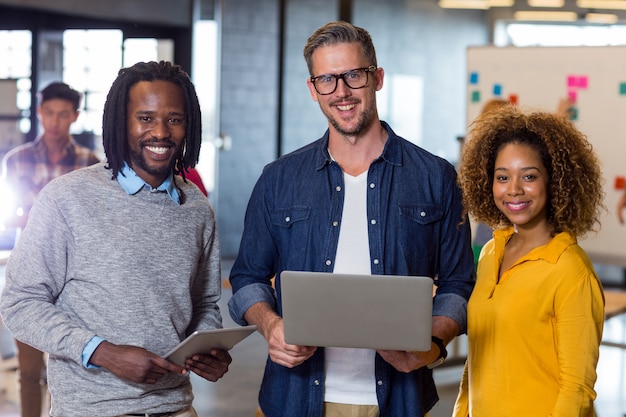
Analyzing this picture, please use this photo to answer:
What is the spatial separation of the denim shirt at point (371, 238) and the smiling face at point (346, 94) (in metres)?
0.10

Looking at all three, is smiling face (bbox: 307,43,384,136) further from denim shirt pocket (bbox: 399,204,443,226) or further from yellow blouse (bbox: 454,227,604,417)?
yellow blouse (bbox: 454,227,604,417)

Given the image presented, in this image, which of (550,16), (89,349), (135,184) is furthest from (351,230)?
(550,16)

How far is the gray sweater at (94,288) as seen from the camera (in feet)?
6.15

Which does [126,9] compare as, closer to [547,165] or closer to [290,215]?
[290,215]

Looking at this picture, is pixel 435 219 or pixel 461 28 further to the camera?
pixel 461 28

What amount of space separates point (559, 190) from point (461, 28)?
6.45 m

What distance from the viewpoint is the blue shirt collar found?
1.99 m

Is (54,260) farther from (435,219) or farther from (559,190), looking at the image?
(559,190)

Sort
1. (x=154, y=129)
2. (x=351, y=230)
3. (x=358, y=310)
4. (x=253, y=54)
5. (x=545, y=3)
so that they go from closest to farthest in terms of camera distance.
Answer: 1. (x=358, y=310)
2. (x=154, y=129)
3. (x=351, y=230)
4. (x=545, y=3)
5. (x=253, y=54)

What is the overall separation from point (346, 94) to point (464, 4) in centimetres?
646

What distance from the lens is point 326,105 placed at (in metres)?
2.09

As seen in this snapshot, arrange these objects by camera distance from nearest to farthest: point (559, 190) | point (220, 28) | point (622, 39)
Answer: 1. point (559, 190)
2. point (622, 39)
3. point (220, 28)

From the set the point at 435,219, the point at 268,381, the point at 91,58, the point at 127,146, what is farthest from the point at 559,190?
the point at 91,58

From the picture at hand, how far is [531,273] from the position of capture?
1.96m
